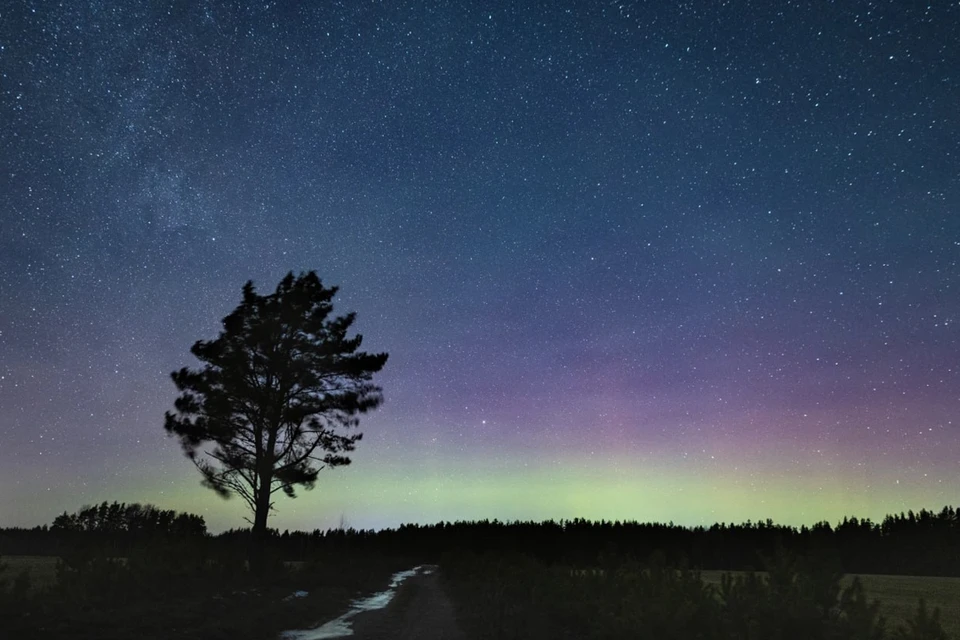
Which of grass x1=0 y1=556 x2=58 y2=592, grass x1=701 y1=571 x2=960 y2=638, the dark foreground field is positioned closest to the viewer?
the dark foreground field

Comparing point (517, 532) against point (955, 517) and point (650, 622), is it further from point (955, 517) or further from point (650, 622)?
point (650, 622)

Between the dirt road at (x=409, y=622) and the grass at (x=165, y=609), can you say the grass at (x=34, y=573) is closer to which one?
the grass at (x=165, y=609)

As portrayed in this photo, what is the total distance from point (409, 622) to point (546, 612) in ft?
13.6

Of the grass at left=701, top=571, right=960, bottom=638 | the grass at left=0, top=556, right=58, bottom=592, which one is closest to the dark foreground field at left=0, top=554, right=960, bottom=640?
the grass at left=0, top=556, right=58, bottom=592

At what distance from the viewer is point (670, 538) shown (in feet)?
502

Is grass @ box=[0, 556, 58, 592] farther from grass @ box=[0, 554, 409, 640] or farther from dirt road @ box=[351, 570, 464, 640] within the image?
dirt road @ box=[351, 570, 464, 640]

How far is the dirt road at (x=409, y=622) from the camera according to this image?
52.3 feet

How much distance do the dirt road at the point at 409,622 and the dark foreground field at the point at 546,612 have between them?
43mm

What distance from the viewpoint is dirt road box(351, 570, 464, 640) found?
52.3 ft

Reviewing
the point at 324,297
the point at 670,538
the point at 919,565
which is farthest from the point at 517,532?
the point at 324,297

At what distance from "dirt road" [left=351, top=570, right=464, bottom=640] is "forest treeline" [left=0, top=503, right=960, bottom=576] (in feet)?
167

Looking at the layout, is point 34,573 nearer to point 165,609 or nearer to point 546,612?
point 165,609

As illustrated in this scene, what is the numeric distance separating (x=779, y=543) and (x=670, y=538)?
509 feet

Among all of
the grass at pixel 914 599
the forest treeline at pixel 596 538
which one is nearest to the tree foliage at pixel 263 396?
the grass at pixel 914 599
